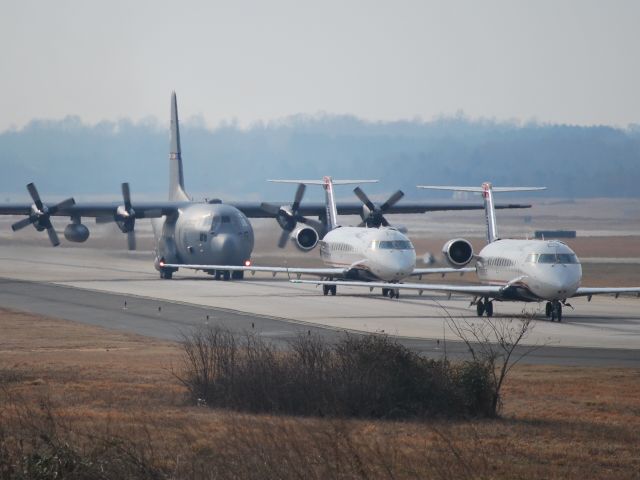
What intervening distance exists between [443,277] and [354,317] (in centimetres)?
2001

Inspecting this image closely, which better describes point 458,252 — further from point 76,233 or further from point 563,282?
point 76,233

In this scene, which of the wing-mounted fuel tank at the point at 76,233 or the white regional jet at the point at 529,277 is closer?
the white regional jet at the point at 529,277

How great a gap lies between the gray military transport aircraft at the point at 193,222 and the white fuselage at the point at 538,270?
17.4m

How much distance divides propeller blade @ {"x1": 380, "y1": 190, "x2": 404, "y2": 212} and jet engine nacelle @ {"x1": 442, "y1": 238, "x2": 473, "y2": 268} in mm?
10274

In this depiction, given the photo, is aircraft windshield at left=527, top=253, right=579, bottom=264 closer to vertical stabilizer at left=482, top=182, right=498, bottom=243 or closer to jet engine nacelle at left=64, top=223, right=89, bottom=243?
vertical stabilizer at left=482, top=182, right=498, bottom=243

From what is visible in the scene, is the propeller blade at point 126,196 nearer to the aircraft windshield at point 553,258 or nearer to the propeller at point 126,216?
the propeller at point 126,216

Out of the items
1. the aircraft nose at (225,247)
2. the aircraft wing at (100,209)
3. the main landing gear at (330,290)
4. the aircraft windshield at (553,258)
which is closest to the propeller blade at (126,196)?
the aircraft wing at (100,209)

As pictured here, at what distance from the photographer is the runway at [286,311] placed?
32.9 metres

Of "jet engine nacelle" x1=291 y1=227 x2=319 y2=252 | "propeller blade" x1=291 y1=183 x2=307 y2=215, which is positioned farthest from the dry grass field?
"propeller blade" x1=291 y1=183 x2=307 y2=215

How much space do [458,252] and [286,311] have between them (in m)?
9.74

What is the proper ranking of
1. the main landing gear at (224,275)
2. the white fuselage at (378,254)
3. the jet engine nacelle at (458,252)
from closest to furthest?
the white fuselage at (378,254), the jet engine nacelle at (458,252), the main landing gear at (224,275)

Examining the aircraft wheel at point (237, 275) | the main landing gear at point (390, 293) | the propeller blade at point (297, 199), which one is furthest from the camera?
the propeller blade at point (297, 199)

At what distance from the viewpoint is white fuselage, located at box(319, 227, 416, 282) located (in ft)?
157

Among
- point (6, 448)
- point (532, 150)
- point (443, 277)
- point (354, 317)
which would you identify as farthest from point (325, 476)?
point (532, 150)
